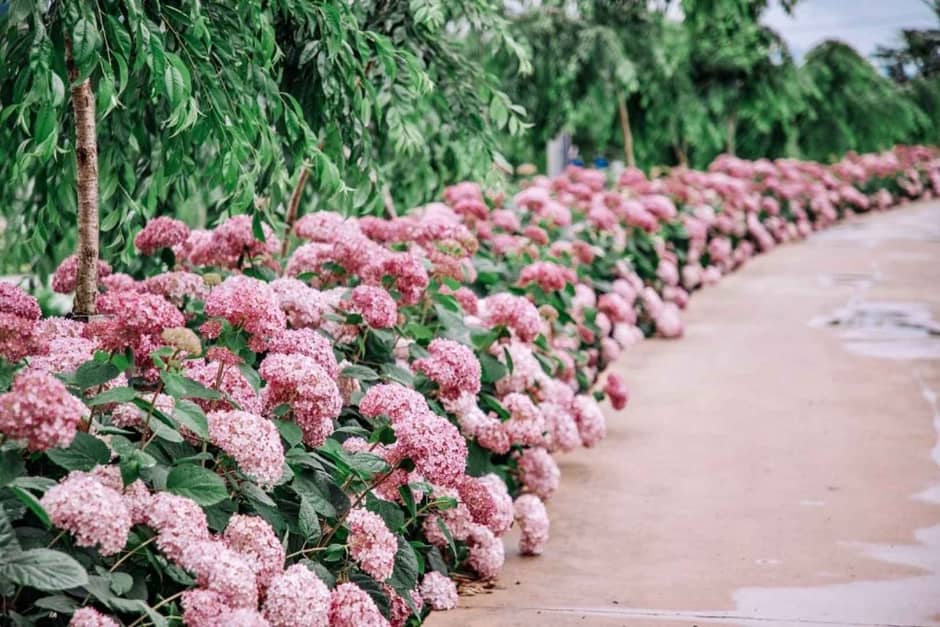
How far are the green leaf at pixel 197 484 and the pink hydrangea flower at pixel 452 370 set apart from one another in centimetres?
98

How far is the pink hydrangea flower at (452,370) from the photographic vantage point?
3.19 m

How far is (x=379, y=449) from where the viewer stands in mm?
2898

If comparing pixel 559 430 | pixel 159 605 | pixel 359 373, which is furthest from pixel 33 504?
pixel 559 430

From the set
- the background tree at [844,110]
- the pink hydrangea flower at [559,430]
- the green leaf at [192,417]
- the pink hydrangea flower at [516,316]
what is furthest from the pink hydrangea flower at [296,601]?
the background tree at [844,110]

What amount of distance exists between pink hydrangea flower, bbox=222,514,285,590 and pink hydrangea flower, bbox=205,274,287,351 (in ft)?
1.85

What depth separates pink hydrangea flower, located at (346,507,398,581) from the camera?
2.56m

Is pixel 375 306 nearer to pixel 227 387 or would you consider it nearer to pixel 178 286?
pixel 178 286

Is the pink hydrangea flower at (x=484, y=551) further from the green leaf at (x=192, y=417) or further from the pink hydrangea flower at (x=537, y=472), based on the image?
the green leaf at (x=192, y=417)

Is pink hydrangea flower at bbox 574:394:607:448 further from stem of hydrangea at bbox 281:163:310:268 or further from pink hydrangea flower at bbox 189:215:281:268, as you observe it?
pink hydrangea flower at bbox 189:215:281:268

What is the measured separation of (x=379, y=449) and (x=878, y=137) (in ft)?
64.3

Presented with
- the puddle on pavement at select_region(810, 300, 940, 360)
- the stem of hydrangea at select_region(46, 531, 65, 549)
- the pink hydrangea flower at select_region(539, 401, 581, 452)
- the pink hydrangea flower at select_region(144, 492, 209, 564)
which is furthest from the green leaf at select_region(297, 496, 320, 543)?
the puddle on pavement at select_region(810, 300, 940, 360)

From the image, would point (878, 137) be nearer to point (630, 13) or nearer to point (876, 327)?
point (630, 13)

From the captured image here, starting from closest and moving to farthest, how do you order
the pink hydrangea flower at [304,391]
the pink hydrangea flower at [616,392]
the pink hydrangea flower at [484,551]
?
1. the pink hydrangea flower at [304,391]
2. the pink hydrangea flower at [484,551]
3. the pink hydrangea flower at [616,392]

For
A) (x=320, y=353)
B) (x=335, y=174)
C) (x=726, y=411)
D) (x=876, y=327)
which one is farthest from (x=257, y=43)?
(x=876, y=327)
